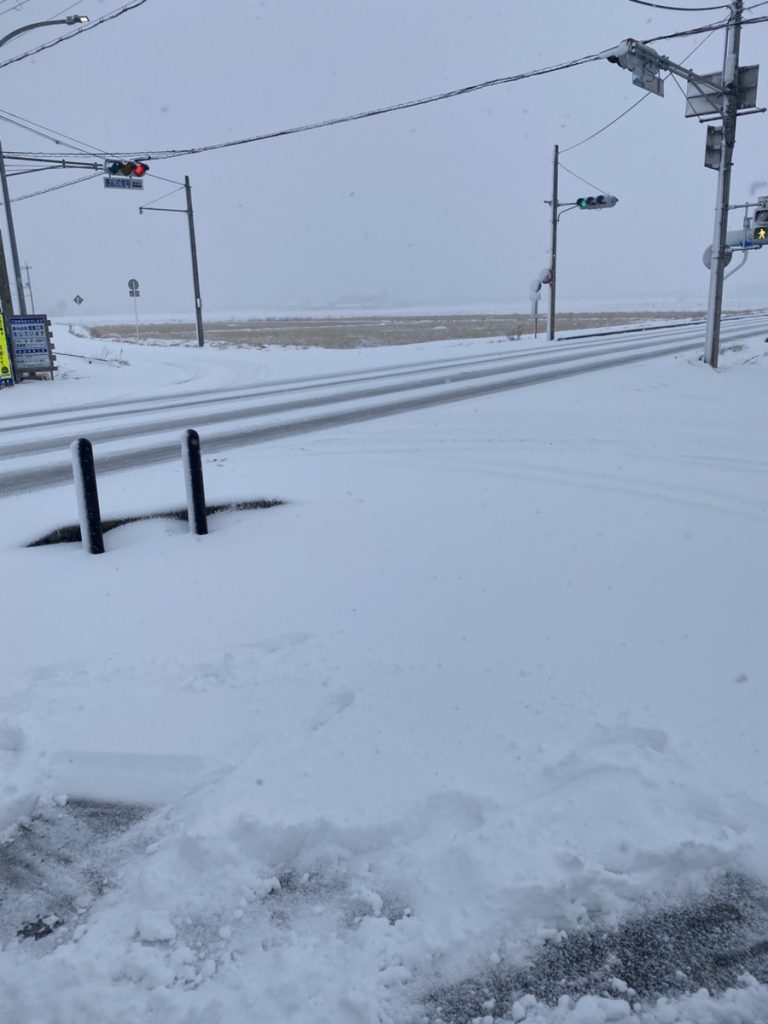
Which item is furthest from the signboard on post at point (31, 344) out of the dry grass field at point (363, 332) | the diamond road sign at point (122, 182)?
the dry grass field at point (363, 332)

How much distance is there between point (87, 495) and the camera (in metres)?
5.84

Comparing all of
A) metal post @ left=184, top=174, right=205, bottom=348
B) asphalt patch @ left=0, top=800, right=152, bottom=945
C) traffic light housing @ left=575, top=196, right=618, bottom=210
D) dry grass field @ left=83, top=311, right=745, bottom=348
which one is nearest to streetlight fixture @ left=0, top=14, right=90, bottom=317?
metal post @ left=184, top=174, right=205, bottom=348

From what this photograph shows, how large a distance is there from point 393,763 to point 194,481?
12.2 feet

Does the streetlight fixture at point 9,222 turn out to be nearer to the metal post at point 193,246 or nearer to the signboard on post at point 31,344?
the signboard on post at point 31,344

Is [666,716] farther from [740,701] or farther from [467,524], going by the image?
[467,524]

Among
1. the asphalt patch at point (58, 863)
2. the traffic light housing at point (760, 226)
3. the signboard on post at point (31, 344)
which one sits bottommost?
the asphalt patch at point (58, 863)

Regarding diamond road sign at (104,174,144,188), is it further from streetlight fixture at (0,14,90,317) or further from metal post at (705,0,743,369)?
metal post at (705,0,743,369)

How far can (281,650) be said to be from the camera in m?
Result: 4.20

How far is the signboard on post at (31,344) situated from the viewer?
742 inches

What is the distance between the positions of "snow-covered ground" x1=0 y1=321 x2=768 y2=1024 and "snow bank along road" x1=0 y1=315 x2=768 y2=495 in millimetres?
3010

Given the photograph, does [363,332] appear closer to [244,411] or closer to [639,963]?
[244,411]

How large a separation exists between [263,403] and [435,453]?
5891mm

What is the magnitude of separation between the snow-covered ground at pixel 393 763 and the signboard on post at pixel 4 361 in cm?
1335

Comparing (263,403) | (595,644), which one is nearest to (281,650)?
(595,644)
